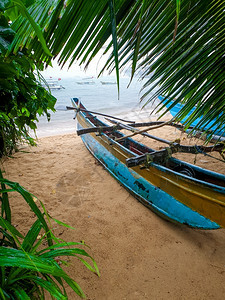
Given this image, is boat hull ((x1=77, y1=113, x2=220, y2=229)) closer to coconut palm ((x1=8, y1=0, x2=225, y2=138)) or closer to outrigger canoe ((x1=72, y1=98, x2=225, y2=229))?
outrigger canoe ((x1=72, y1=98, x2=225, y2=229))

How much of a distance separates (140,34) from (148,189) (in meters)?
2.43

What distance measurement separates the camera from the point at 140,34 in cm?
60

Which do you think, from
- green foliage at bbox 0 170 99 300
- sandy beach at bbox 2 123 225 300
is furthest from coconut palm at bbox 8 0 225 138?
sandy beach at bbox 2 123 225 300

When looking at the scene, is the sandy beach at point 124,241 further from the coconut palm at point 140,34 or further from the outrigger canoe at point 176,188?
the coconut palm at point 140,34

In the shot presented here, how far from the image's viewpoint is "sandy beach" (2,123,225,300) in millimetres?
1898

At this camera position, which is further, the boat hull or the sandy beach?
the boat hull

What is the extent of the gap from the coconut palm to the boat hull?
1580mm

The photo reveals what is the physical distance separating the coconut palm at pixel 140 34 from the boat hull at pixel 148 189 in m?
1.58

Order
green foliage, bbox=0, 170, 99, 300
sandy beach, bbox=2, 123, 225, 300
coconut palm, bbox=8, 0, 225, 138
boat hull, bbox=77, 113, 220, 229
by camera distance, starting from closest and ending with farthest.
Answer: coconut palm, bbox=8, 0, 225, 138 → green foliage, bbox=0, 170, 99, 300 → sandy beach, bbox=2, 123, 225, 300 → boat hull, bbox=77, 113, 220, 229

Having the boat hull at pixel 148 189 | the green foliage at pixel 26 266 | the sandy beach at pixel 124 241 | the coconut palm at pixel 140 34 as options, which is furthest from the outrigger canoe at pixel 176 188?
the green foliage at pixel 26 266

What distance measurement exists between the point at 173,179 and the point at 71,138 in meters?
4.94

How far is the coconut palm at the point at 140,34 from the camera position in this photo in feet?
1.85

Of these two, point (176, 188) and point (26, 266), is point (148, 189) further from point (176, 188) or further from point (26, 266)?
point (26, 266)

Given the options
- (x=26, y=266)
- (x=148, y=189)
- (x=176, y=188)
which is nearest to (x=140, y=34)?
(x=26, y=266)
